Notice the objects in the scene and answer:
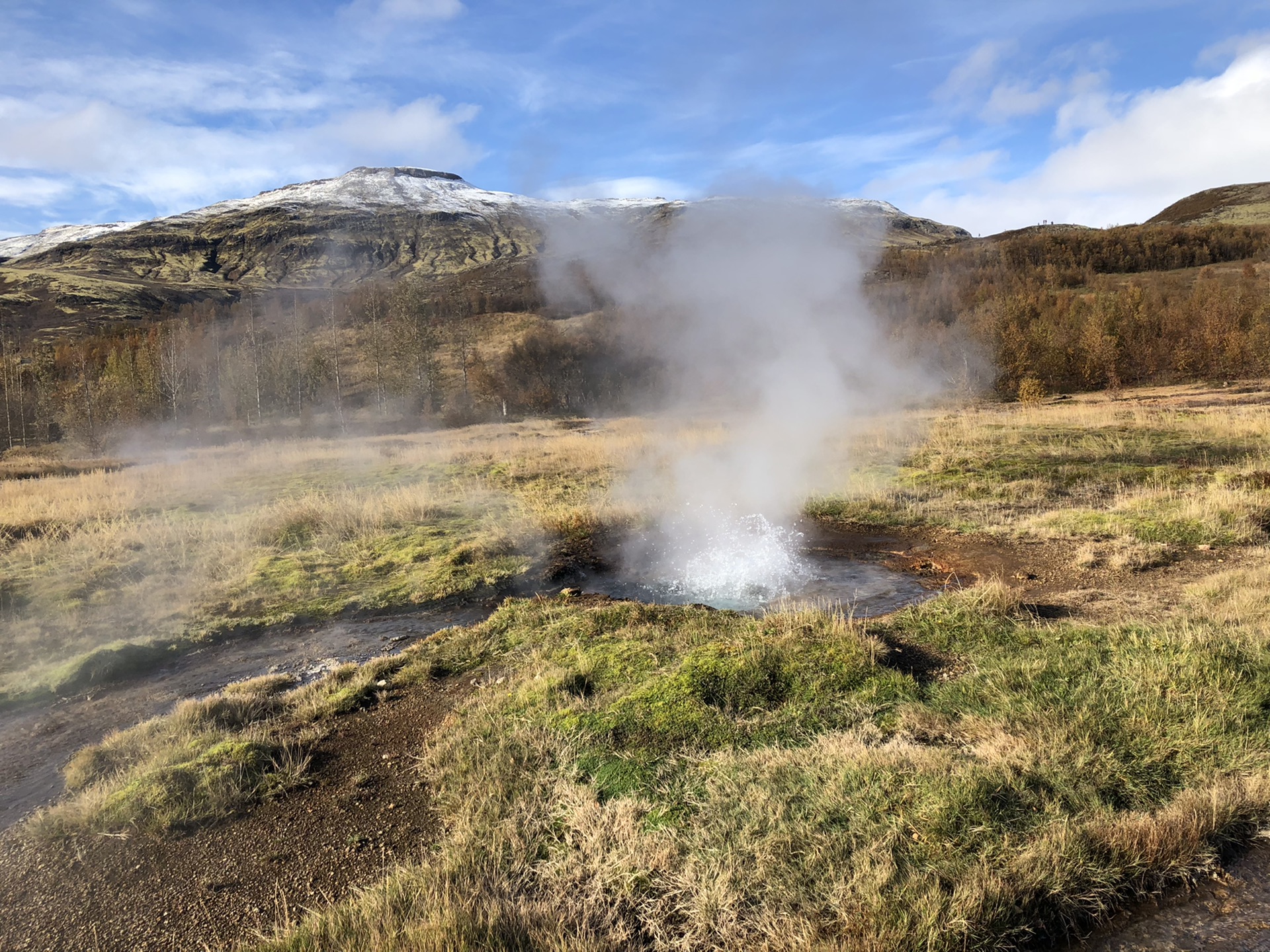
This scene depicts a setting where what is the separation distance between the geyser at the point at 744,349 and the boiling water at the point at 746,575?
0.21 ft

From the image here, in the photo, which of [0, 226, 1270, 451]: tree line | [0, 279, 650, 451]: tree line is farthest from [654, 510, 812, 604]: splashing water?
[0, 279, 650, 451]: tree line

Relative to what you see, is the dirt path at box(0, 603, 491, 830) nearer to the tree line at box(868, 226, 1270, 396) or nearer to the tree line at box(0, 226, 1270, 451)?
the tree line at box(868, 226, 1270, 396)

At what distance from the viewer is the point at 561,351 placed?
5434 cm

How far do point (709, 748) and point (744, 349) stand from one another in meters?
13.9

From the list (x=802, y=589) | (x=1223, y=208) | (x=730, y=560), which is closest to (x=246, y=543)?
(x=730, y=560)

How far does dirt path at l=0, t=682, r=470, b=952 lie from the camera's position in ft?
12.2

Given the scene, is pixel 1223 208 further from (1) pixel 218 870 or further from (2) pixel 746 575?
(1) pixel 218 870

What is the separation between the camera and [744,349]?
57.1ft

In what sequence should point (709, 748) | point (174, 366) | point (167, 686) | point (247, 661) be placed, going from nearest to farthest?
point (709, 748)
point (167, 686)
point (247, 661)
point (174, 366)

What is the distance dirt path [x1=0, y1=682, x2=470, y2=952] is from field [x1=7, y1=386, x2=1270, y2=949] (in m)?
0.03

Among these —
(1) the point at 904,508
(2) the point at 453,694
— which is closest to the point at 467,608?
(2) the point at 453,694

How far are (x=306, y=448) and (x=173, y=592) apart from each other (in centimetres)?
2282

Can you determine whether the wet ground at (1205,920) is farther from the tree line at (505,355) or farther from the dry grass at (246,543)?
the tree line at (505,355)

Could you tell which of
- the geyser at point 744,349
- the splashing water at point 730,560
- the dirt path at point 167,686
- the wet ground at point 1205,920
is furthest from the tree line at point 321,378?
the wet ground at point 1205,920
